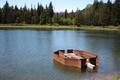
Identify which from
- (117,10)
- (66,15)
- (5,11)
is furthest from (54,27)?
(5,11)

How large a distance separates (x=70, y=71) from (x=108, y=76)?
5.82 m

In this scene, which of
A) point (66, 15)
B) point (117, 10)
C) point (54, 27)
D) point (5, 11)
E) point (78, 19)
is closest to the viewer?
point (117, 10)

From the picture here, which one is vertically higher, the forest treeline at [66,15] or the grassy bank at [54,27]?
the forest treeline at [66,15]

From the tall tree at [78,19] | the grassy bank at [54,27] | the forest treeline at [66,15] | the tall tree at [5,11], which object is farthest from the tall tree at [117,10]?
the tall tree at [5,11]

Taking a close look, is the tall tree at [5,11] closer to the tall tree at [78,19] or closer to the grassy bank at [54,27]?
the grassy bank at [54,27]

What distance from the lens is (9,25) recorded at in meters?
181

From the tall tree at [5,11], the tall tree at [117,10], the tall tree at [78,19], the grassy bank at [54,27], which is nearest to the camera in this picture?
the grassy bank at [54,27]

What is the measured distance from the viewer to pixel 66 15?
197 metres

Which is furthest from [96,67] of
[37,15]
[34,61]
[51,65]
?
[37,15]

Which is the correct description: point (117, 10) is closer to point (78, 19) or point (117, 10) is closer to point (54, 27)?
point (78, 19)

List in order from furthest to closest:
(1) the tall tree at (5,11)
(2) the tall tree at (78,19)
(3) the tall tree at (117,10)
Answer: (1) the tall tree at (5,11), (2) the tall tree at (78,19), (3) the tall tree at (117,10)

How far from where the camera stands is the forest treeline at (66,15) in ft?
524

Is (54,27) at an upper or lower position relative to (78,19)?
lower

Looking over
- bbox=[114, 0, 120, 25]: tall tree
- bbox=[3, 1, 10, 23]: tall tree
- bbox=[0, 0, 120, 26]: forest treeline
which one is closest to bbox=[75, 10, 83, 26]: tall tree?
bbox=[0, 0, 120, 26]: forest treeline
